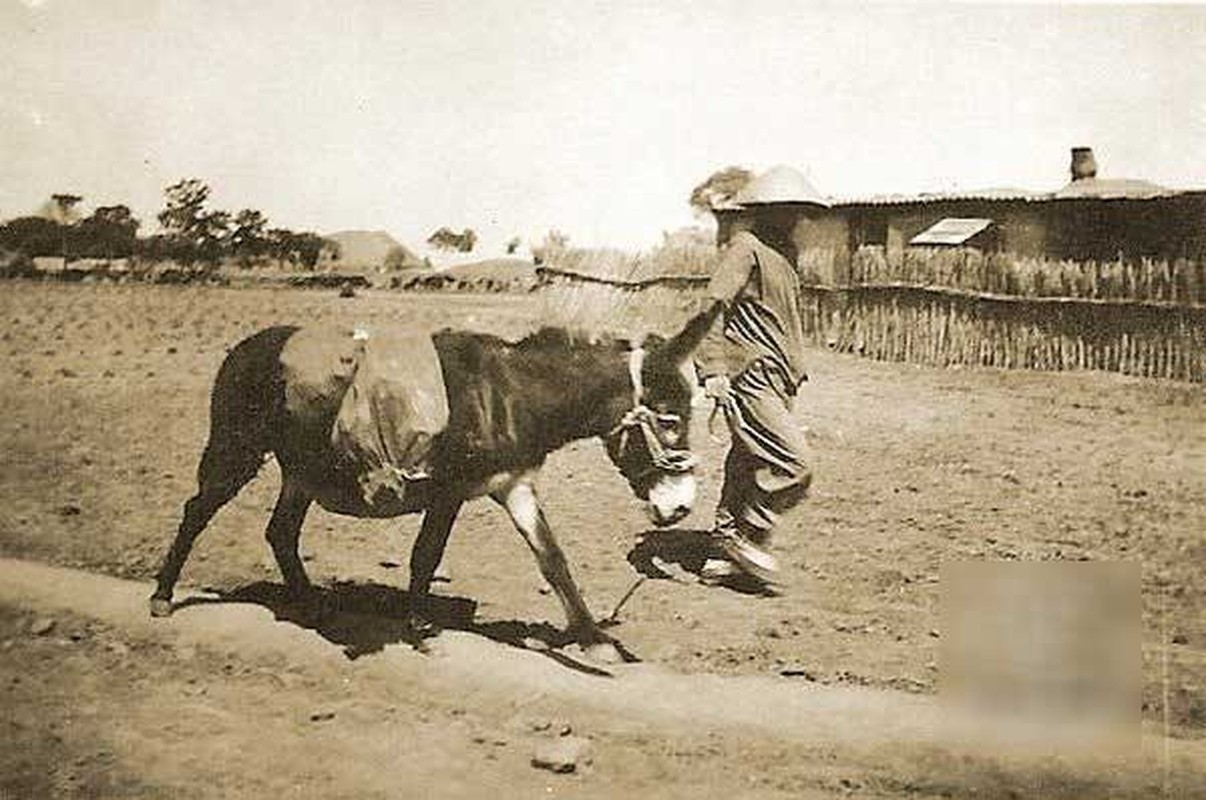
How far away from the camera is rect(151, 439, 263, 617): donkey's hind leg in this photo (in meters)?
2.96

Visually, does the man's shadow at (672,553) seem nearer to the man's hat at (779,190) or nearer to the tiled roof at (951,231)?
the man's hat at (779,190)

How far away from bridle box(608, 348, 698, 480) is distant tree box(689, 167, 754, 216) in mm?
427

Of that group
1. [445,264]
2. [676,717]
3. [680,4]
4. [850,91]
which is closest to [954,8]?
[850,91]

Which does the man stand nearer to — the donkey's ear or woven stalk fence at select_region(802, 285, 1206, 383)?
the donkey's ear

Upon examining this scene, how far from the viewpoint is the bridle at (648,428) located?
2.88 metres

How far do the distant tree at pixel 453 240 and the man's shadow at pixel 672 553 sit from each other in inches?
35.8

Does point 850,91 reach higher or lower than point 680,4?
lower

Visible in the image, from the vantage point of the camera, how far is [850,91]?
3049 mm

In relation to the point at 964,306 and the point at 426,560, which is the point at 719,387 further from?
the point at 426,560

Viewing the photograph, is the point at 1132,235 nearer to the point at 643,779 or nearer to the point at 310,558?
the point at 643,779

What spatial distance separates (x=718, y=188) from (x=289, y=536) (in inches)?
56.7

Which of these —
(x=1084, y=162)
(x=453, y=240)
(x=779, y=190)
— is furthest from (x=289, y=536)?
(x=1084, y=162)

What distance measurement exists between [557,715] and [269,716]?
71 cm

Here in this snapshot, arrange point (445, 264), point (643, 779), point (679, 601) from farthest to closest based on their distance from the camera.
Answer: point (445, 264), point (679, 601), point (643, 779)
